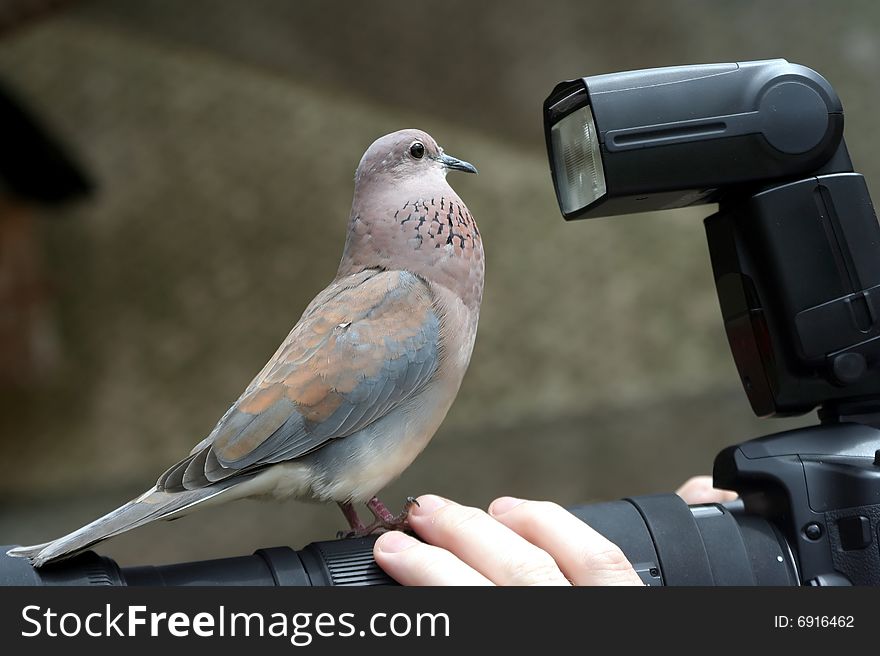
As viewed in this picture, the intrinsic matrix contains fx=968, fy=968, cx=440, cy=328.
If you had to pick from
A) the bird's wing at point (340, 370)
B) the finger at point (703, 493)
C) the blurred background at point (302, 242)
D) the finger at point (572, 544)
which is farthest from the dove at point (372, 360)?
the blurred background at point (302, 242)

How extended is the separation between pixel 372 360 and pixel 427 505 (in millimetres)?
128

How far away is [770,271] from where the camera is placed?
0.78 m

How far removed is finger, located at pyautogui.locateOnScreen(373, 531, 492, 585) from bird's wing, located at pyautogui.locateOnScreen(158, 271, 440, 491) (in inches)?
4.7

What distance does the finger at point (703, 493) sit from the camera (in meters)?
0.99

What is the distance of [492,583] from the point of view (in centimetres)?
69

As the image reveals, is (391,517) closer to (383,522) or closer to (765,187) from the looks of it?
(383,522)

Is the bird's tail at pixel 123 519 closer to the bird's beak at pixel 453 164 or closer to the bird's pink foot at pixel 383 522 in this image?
the bird's pink foot at pixel 383 522

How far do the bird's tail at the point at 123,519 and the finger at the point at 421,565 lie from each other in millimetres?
136

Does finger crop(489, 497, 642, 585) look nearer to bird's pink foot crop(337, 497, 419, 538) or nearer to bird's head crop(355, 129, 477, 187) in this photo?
bird's pink foot crop(337, 497, 419, 538)

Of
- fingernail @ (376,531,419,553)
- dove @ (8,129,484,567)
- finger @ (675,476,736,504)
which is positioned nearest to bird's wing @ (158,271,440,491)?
dove @ (8,129,484,567)

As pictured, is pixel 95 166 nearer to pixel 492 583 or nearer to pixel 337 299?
pixel 337 299

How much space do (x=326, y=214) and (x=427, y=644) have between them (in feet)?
8.25

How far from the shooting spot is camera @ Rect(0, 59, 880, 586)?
75cm

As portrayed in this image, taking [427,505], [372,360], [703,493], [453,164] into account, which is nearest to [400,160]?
[453,164]
